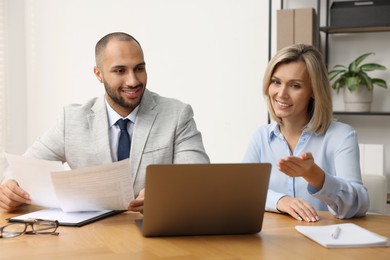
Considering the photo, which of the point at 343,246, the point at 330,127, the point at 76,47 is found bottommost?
the point at 343,246

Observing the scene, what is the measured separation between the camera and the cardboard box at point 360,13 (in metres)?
3.35

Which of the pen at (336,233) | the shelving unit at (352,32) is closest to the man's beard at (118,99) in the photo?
the pen at (336,233)

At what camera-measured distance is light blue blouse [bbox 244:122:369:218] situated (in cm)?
174

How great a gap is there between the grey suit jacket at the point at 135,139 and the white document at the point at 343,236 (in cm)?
77

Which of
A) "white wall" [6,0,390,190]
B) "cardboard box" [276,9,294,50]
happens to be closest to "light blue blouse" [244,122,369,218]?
"cardboard box" [276,9,294,50]

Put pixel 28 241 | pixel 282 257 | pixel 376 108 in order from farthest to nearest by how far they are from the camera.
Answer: pixel 376 108 < pixel 28 241 < pixel 282 257

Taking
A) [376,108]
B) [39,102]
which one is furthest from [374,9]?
[39,102]

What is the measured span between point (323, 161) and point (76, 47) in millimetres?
2766

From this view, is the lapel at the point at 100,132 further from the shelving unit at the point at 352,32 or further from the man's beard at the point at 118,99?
the shelving unit at the point at 352,32

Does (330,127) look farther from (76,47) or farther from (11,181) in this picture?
(76,47)

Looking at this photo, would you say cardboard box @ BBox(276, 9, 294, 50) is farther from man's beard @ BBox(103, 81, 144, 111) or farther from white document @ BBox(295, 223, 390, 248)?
white document @ BBox(295, 223, 390, 248)

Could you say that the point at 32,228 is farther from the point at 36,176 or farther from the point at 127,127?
the point at 127,127

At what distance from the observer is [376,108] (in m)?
3.67

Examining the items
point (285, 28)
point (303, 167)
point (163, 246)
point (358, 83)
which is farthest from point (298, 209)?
point (285, 28)
